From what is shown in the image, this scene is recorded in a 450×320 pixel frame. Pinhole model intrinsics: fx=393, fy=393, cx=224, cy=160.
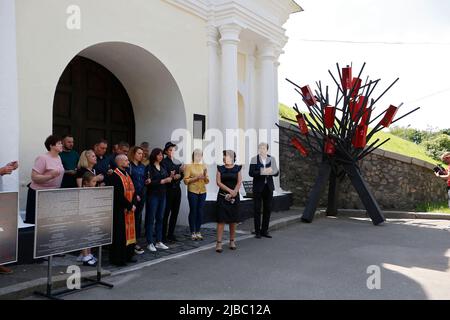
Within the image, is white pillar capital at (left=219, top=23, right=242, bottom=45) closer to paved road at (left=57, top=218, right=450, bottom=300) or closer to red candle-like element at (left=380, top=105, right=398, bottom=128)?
red candle-like element at (left=380, top=105, right=398, bottom=128)

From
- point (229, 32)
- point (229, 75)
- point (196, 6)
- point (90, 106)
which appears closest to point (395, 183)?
point (229, 75)

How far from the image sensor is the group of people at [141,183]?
5.17 meters

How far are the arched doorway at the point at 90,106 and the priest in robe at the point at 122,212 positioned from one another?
9.80 ft

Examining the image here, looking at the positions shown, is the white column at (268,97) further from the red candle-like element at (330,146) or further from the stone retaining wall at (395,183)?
the red candle-like element at (330,146)

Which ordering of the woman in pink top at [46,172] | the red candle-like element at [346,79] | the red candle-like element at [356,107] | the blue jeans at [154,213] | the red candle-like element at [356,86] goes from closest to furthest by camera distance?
the woman in pink top at [46,172] → the blue jeans at [154,213] → the red candle-like element at [356,107] → the red candle-like element at [356,86] → the red candle-like element at [346,79]

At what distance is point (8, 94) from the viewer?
5.18 metres

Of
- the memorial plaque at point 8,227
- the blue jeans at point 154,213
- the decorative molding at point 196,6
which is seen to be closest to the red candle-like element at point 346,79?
the decorative molding at point 196,6

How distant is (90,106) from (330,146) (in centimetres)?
561

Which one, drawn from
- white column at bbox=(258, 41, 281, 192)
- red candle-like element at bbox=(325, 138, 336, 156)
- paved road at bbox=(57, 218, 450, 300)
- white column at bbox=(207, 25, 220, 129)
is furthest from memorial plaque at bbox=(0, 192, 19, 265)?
white column at bbox=(258, 41, 281, 192)

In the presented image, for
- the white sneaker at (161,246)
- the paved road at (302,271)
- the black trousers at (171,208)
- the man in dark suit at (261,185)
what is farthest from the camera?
the man in dark suit at (261,185)
